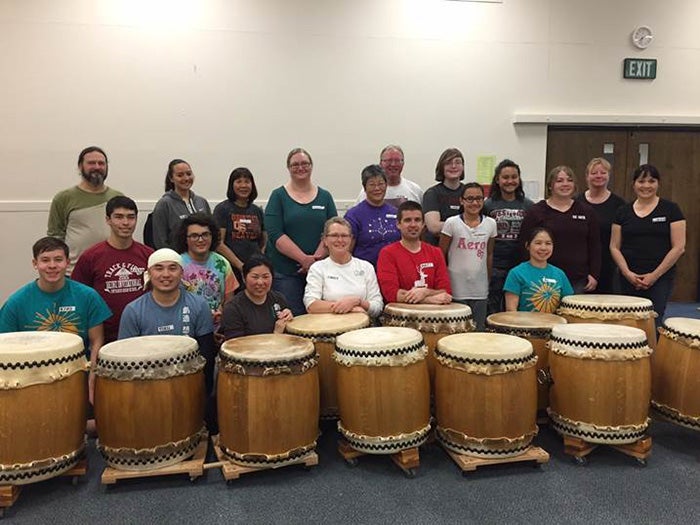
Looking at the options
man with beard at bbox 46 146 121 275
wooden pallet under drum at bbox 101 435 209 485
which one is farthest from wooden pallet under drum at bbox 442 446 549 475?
man with beard at bbox 46 146 121 275

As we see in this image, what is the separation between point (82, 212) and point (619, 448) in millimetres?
3481

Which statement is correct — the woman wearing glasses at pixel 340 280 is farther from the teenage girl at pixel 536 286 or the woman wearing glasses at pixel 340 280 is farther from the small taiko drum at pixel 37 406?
the small taiko drum at pixel 37 406

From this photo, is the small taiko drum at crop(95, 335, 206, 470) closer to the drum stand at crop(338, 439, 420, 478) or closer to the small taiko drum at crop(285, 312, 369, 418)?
the small taiko drum at crop(285, 312, 369, 418)

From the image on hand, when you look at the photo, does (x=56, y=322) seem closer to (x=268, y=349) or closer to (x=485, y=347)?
(x=268, y=349)

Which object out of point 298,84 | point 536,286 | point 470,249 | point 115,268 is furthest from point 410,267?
point 298,84

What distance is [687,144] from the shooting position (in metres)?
6.13

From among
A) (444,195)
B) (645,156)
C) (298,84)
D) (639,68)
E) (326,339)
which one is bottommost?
(326,339)

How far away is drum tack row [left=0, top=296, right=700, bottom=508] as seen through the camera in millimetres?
2238

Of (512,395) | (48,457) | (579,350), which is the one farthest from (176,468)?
(579,350)

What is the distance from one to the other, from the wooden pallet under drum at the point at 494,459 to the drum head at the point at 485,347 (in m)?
0.47

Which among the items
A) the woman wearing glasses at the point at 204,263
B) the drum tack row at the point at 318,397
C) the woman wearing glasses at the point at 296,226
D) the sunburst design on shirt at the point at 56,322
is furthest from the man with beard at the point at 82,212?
the drum tack row at the point at 318,397

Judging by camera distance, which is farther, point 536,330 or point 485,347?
point 536,330

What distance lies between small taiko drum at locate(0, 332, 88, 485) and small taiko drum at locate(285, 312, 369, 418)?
1.06 meters

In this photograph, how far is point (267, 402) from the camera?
2340mm
